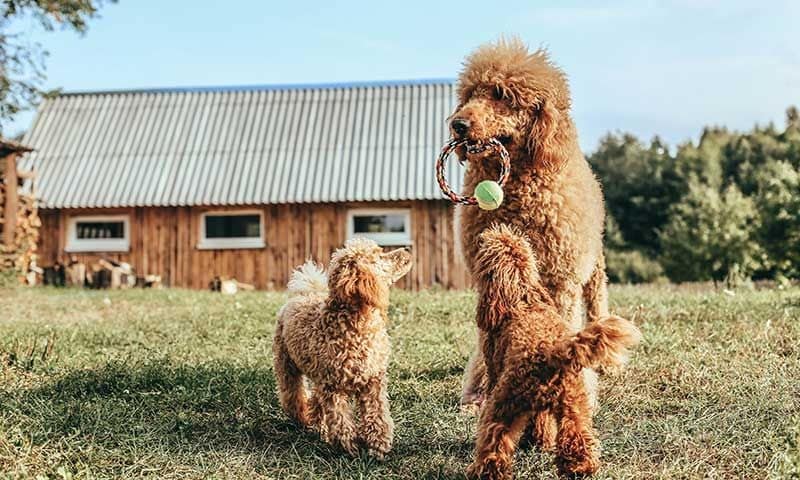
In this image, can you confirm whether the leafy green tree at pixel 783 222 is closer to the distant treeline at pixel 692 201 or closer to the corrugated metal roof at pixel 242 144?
the distant treeline at pixel 692 201

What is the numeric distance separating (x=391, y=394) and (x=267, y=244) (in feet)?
47.4

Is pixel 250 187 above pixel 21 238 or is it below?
above

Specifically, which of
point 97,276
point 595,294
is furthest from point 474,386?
point 97,276

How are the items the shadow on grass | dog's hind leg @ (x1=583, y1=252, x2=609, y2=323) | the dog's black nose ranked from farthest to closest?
dog's hind leg @ (x1=583, y1=252, x2=609, y2=323)
the dog's black nose
the shadow on grass

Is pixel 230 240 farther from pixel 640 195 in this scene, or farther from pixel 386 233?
pixel 640 195

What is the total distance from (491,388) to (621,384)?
6.73 ft

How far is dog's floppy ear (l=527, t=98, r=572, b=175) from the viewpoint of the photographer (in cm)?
564

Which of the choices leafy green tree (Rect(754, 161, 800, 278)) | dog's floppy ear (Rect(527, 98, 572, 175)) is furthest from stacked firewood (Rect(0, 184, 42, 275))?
leafy green tree (Rect(754, 161, 800, 278))

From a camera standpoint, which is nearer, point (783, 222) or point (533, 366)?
point (533, 366)

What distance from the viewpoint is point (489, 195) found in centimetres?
554

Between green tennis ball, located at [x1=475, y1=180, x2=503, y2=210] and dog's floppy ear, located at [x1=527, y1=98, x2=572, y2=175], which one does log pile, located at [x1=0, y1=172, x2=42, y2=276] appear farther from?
dog's floppy ear, located at [x1=527, y1=98, x2=572, y2=175]

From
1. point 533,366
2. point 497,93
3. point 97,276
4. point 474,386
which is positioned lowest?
point 474,386

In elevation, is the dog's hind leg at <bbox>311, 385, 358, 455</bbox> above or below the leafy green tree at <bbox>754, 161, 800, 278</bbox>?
below

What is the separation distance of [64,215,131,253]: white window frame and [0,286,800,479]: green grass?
1153 centimetres
